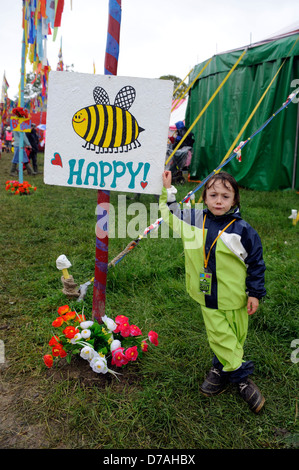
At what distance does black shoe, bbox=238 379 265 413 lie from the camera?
1.73 m

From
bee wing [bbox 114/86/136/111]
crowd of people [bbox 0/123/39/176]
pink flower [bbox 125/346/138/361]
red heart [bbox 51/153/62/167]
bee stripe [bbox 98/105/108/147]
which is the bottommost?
pink flower [bbox 125/346/138/361]

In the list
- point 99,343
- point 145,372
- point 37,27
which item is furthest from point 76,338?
point 37,27

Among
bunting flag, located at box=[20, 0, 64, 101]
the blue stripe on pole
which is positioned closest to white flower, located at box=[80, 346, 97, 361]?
the blue stripe on pole

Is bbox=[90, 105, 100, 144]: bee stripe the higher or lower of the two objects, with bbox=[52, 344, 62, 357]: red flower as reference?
higher

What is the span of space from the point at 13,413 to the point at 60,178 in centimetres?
120

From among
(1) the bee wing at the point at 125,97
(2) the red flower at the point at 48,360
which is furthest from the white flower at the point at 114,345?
(1) the bee wing at the point at 125,97

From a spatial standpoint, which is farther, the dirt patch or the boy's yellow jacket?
the boy's yellow jacket

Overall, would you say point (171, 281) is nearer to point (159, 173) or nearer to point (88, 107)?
point (159, 173)

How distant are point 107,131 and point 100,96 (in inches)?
6.8

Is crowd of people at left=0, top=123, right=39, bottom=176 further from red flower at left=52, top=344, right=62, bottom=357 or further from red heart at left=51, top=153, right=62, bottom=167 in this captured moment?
red flower at left=52, top=344, right=62, bottom=357

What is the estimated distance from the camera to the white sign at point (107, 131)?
173 cm

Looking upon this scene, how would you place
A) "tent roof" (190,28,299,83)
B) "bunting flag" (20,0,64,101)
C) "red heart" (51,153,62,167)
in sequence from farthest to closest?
"tent roof" (190,28,299,83)
"bunting flag" (20,0,64,101)
"red heart" (51,153,62,167)

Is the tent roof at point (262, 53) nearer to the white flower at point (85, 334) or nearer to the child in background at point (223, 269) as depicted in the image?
the child in background at point (223, 269)

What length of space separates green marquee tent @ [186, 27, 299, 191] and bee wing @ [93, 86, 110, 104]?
5.40 m
